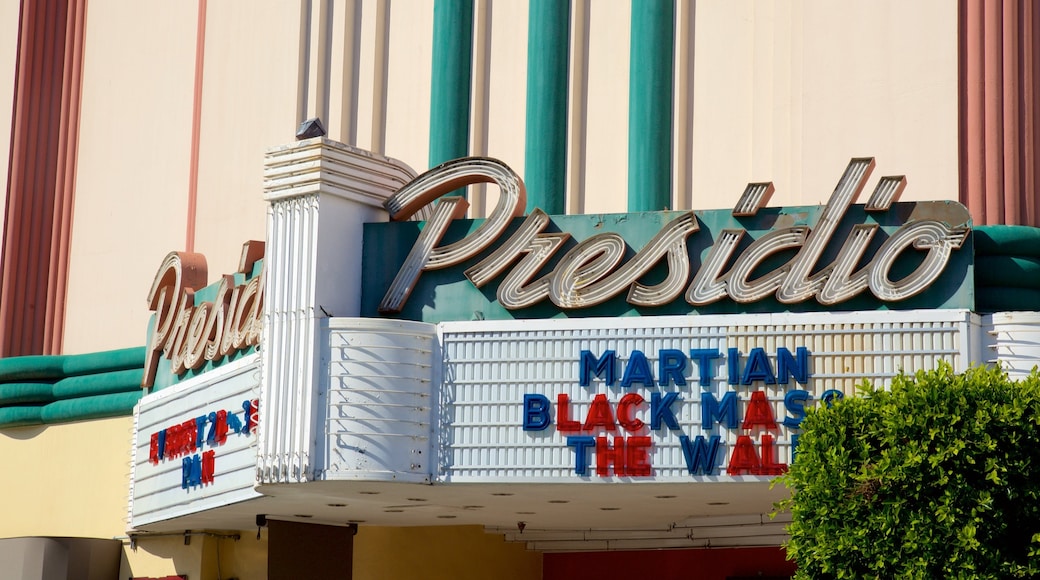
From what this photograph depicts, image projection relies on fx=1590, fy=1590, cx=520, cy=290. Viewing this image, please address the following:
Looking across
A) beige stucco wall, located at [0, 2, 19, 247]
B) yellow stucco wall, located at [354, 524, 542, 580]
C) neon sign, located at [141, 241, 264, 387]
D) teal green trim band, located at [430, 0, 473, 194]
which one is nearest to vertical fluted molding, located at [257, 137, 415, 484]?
neon sign, located at [141, 241, 264, 387]

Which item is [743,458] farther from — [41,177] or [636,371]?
[41,177]

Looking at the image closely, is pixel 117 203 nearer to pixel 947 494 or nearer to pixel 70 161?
pixel 70 161

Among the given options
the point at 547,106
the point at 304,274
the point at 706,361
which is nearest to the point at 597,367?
the point at 706,361

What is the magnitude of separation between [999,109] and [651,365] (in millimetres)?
4682

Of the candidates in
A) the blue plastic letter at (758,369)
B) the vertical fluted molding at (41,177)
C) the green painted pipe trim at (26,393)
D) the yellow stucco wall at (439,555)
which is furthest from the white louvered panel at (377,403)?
the vertical fluted molding at (41,177)

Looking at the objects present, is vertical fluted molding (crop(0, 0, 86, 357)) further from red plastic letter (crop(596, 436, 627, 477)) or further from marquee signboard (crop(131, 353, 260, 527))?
red plastic letter (crop(596, 436, 627, 477))

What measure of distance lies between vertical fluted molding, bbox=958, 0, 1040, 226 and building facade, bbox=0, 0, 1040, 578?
0.03 meters

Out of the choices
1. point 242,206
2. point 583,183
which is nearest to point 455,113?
point 583,183

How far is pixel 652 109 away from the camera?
1602 centimetres

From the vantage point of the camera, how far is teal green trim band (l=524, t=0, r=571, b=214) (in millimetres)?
15953

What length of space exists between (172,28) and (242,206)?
3181 millimetres

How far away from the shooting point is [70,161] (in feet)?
70.6

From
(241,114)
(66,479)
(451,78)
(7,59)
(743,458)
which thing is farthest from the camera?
(7,59)

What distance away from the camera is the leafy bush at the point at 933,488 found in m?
10.0
